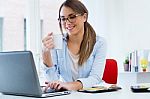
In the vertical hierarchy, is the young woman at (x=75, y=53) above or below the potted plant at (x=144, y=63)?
above

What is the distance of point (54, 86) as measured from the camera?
4.96 ft

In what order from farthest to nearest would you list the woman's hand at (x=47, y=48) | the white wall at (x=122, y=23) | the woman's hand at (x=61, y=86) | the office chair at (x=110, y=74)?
the white wall at (x=122, y=23) → the office chair at (x=110, y=74) → the woman's hand at (x=47, y=48) → the woman's hand at (x=61, y=86)

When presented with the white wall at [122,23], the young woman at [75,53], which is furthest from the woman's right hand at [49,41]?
the white wall at [122,23]

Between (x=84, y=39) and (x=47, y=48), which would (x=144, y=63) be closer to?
(x=84, y=39)

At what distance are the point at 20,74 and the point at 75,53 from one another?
2.63 ft

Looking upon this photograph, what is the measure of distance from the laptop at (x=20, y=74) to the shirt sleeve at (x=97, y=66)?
44 cm

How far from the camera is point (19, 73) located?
124 cm

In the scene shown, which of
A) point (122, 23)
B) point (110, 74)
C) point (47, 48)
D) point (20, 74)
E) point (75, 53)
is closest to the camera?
point (20, 74)

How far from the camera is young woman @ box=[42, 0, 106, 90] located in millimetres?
1880

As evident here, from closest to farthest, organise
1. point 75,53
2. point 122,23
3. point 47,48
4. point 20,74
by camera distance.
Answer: point 20,74 → point 47,48 → point 75,53 → point 122,23

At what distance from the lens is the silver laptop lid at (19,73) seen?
1188 millimetres

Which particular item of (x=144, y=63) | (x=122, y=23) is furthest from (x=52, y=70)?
(x=122, y=23)

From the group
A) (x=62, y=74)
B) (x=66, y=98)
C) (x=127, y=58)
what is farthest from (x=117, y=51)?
(x=66, y=98)

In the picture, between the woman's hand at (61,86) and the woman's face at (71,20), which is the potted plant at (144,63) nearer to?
the woman's face at (71,20)
